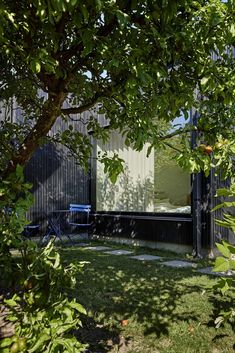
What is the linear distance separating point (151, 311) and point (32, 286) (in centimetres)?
195

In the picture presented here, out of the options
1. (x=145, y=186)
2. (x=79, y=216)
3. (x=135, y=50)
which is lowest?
(x=79, y=216)

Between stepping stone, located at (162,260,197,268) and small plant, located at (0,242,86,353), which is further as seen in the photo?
stepping stone, located at (162,260,197,268)

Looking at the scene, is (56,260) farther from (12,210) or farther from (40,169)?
(40,169)

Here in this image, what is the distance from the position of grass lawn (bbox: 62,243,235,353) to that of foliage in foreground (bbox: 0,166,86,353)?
1.08 meters

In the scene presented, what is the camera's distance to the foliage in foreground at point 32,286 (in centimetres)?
163

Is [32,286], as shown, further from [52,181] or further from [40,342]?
[52,181]

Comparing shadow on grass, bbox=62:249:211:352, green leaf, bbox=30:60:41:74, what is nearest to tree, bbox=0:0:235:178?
green leaf, bbox=30:60:41:74

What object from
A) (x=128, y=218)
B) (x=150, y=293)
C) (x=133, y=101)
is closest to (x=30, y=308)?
(x=133, y=101)

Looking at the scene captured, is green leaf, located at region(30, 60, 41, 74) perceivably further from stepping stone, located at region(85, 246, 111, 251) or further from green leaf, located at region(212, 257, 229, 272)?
stepping stone, located at region(85, 246, 111, 251)

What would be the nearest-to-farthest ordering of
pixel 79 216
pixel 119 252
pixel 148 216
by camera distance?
pixel 119 252 < pixel 148 216 < pixel 79 216

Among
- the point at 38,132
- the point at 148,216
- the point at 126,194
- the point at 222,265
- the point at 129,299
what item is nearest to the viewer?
the point at 222,265

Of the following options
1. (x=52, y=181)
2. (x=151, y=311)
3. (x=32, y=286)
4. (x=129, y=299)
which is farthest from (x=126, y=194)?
(x=32, y=286)

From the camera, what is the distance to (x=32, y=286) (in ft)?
6.24

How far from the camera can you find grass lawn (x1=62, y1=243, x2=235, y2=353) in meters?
2.94
